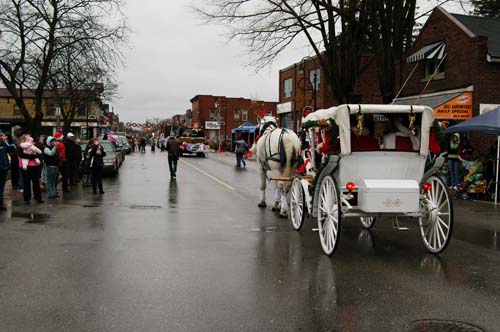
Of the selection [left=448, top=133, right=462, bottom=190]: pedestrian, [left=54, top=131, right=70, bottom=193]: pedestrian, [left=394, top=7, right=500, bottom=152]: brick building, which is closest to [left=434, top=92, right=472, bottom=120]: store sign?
[left=394, top=7, right=500, bottom=152]: brick building

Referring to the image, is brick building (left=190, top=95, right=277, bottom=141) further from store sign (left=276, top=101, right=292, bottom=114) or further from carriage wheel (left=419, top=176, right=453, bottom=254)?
carriage wheel (left=419, top=176, right=453, bottom=254)

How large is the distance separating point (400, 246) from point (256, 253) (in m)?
2.46

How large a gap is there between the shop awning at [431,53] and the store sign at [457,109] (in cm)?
295

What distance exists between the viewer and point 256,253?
7.73 meters

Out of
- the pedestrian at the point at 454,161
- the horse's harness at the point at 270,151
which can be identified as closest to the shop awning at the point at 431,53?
the pedestrian at the point at 454,161

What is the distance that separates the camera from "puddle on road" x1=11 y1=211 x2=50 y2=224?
10495 millimetres

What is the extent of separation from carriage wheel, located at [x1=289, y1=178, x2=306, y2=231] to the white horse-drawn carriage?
1006 mm

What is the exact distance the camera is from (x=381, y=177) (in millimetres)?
7645

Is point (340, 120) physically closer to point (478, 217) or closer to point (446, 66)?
point (478, 217)

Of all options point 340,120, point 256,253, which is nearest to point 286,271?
point 256,253

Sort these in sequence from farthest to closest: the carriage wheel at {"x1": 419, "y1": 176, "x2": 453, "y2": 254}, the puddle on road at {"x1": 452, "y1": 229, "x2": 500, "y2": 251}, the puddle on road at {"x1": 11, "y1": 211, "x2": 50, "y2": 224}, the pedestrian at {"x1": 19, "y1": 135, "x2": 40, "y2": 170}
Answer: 1. the pedestrian at {"x1": 19, "y1": 135, "x2": 40, "y2": 170}
2. the puddle on road at {"x1": 11, "y1": 211, "x2": 50, "y2": 224}
3. the puddle on road at {"x1": 452, "y1": 229, "x2": 500, "y2": 251}
4. the carriage wheel at {"x1": 419, "y1": 176, "x2": 453, "y2": 254}

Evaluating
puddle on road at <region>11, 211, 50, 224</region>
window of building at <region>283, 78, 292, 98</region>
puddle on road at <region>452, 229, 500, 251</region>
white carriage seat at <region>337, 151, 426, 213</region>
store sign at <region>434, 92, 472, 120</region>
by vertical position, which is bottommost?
puddle on road at <region>452, 229, 500, 251</region>

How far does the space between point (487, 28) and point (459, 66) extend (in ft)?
11.2

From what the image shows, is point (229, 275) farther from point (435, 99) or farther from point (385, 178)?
point (435, 99)
